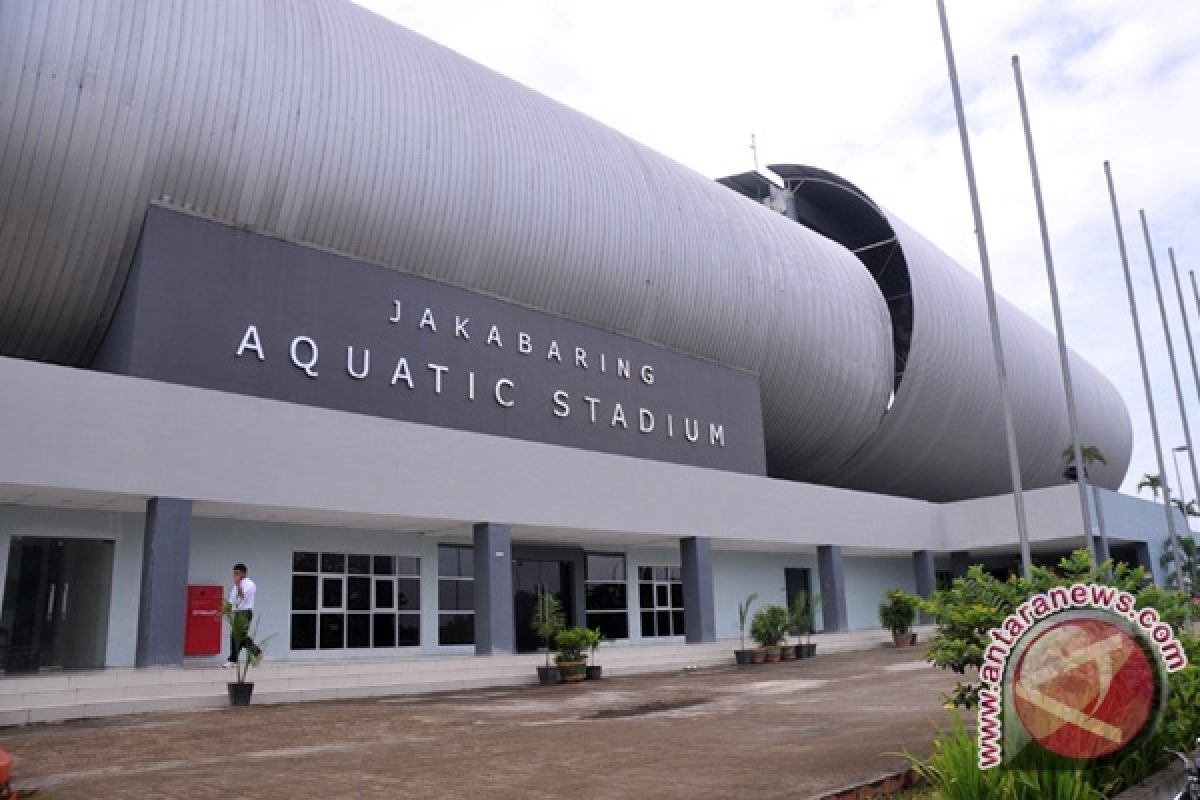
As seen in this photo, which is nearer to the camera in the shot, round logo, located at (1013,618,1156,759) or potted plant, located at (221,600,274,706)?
round logo, located at (1013,618,1156,759)

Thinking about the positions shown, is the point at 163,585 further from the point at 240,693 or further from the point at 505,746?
the point at 505,746

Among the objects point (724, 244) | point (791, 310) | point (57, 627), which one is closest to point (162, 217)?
point (57, 627)

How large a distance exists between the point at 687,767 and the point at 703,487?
20.4 meters

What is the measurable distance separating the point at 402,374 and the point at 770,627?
11.3 m

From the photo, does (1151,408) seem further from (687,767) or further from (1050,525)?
(687,767)

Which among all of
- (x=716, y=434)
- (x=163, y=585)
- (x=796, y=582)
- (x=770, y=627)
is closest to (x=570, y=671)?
(x=770, y=627)

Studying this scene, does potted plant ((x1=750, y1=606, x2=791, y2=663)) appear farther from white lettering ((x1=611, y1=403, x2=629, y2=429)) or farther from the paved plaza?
the paved plaza

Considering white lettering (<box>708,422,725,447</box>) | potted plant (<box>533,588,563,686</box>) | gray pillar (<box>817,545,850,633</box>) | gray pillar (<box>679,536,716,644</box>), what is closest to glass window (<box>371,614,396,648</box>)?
potted plant (<box>533,588,563,686</box>)

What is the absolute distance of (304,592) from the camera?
21.6 metres

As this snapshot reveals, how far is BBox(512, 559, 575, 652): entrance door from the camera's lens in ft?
87.3

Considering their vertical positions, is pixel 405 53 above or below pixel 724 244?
above

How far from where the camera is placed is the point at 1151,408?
28.3 m

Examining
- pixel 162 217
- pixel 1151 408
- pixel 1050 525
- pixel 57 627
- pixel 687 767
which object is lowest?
pixel 687 767

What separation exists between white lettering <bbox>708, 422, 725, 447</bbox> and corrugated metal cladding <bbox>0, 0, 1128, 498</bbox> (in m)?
2.43
